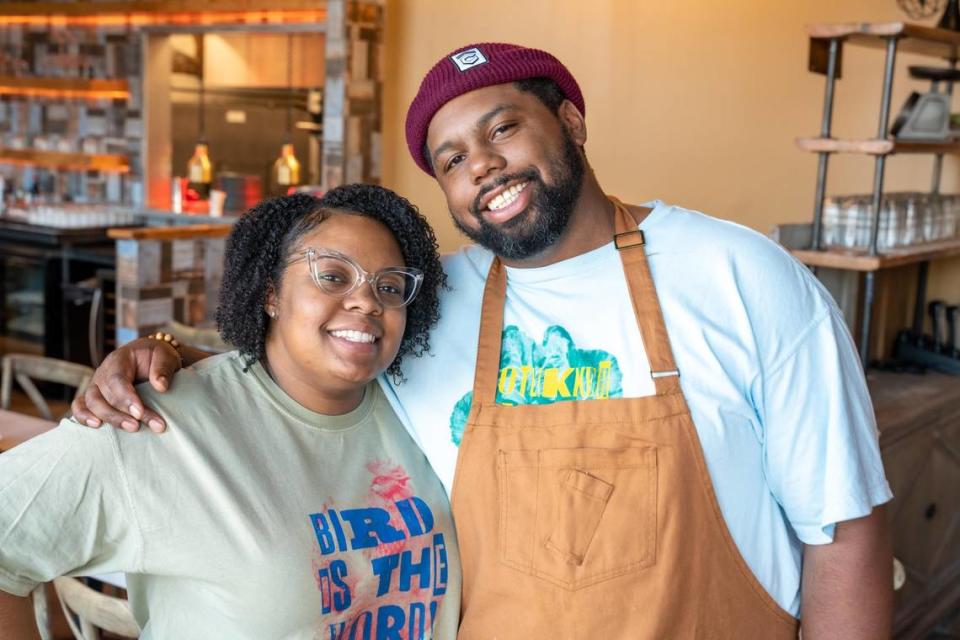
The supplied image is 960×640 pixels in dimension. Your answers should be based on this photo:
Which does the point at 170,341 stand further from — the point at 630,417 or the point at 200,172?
the point at 200,172

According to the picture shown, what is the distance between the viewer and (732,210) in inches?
221

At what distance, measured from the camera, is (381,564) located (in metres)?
1.55

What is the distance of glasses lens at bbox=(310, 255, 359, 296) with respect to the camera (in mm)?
1576

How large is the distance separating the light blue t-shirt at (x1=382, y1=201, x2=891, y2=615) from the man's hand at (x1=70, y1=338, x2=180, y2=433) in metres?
0.47

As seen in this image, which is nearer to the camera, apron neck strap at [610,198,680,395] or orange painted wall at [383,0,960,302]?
apron neck strap at [610,198,680,395]

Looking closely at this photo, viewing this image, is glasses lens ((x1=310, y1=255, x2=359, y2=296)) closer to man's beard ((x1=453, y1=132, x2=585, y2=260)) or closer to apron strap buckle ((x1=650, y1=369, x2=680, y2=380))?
man's beard ((x1=453, y1=132, x2=585, y2=260))

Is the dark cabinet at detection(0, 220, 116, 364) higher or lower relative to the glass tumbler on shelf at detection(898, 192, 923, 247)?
lower

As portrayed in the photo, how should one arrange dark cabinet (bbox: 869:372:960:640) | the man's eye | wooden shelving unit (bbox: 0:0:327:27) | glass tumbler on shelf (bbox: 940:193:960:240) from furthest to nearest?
wooden shelving unit (bbox: 0:0:327:27) → glass tumbler on shelf (bbox: 940:193:960:240) → dark cabinet (bbox: 869:372:960:640) → the man's eye

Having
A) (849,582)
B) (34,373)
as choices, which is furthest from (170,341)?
(34,373)

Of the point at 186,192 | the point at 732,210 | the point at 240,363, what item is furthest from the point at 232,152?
the point at 240,363

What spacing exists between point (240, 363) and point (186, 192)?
20.0 feet

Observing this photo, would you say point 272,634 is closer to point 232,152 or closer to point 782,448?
point 782,448

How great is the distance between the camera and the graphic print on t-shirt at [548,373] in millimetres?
1629

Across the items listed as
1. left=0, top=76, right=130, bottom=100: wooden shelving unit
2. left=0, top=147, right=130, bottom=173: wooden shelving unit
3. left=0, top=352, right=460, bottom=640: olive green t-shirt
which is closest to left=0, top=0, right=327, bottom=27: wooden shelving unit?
left=0, top=76, right=130, bottom=100: wooden shelving unit
